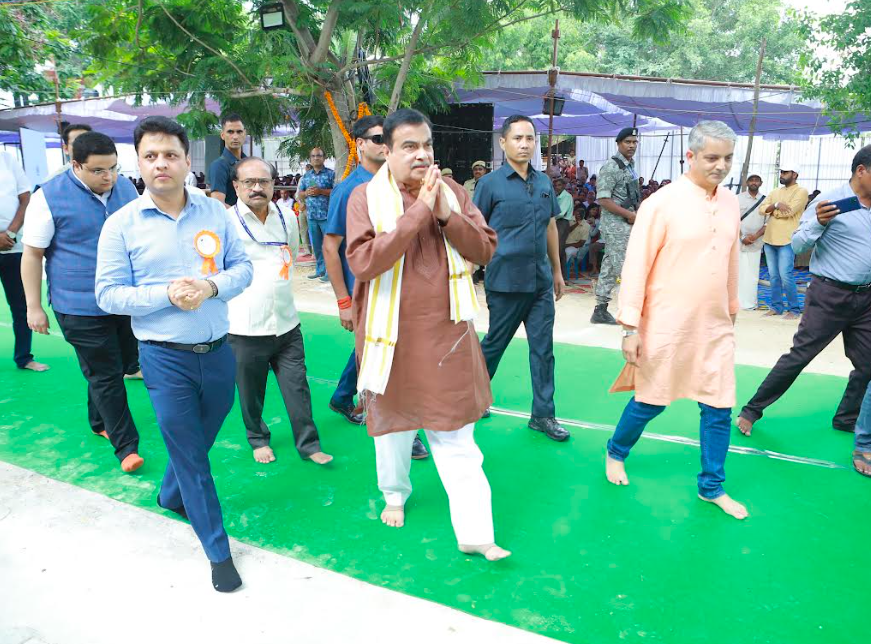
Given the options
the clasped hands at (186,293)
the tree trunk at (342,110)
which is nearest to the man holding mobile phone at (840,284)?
the clasped hands at (186,293)

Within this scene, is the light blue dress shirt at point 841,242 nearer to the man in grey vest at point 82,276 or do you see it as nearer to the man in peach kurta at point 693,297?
the man in peach kurta at point 693,297

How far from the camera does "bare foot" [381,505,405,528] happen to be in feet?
10.3

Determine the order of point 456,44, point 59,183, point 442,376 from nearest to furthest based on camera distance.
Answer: point 442,376 < point 59,183 < point 456,44

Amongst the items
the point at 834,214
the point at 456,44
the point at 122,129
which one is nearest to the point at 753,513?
the point at 834,214

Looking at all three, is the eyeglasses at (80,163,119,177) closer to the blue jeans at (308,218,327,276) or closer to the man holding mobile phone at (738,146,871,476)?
the man holding mobile phone at (738,146,871,476)

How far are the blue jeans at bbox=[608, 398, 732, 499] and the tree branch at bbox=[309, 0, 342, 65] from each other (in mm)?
5665

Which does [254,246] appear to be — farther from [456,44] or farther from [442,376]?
[456,44]

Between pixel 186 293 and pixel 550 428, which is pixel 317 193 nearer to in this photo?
pixel 550 428

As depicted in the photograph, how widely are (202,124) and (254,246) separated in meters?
5.47

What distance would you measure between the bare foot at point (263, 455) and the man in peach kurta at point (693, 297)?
6.56ft

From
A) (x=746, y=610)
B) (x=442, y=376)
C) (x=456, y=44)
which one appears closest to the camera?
(x=746, y=610)

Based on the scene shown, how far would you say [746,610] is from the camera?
101 inches

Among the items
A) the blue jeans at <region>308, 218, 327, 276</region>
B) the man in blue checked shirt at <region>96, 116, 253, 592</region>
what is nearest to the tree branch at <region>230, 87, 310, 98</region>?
the blue jeans at <region>308, 218, 327, 276</region>

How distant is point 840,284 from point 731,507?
1542 mm
